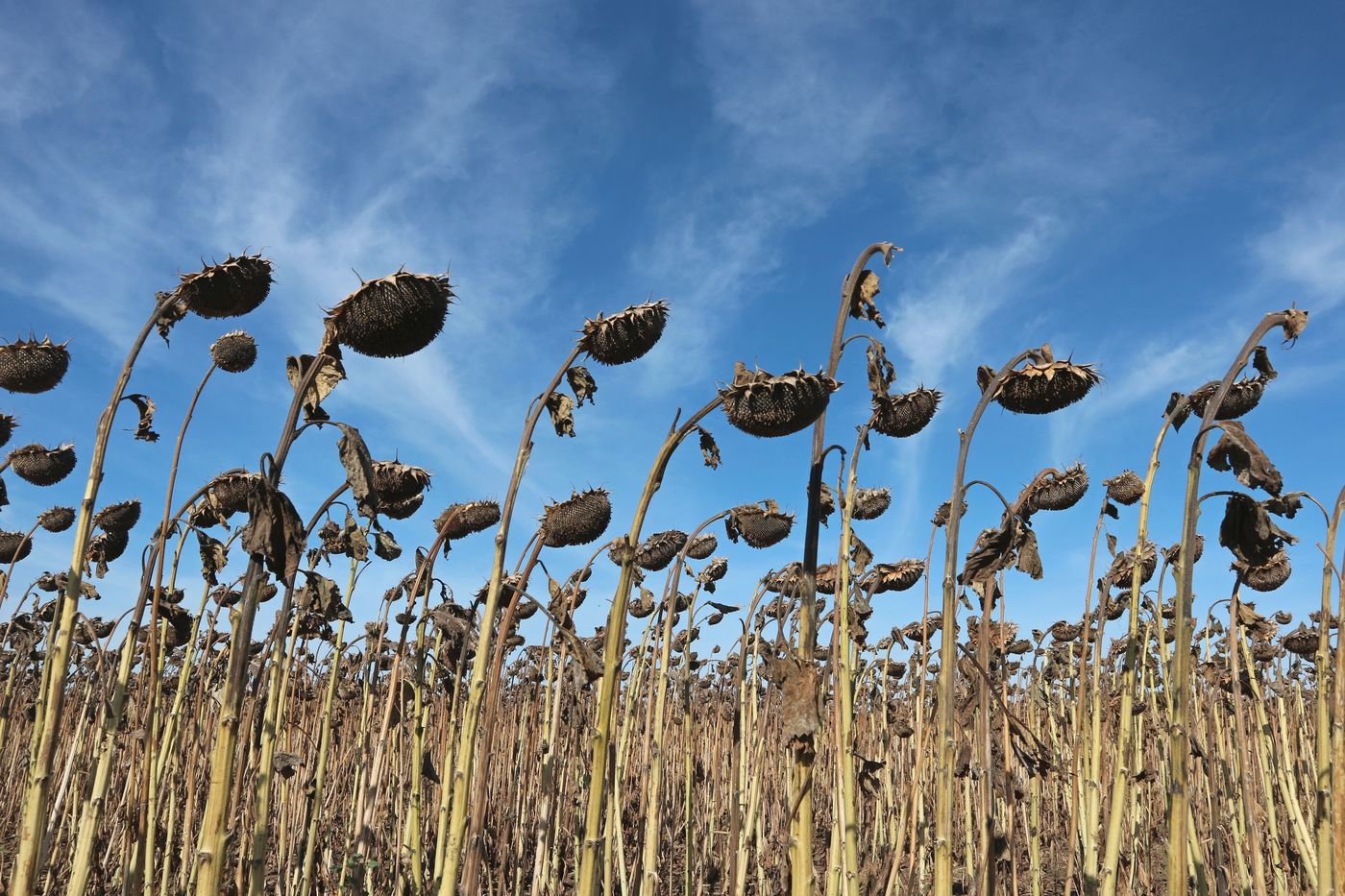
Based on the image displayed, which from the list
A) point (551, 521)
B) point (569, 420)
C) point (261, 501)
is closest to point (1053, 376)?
point (569, 420)

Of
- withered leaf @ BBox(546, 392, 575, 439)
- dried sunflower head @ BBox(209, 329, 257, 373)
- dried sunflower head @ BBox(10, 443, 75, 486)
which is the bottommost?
withered leaf @ BBox(546, 392, 575, 439)

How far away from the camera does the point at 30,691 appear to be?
13.5 metres

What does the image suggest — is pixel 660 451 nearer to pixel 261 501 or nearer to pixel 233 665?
pixel 261 501

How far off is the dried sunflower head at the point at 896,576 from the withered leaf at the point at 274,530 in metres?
4.97

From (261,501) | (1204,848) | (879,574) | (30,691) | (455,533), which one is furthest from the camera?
(30,691)

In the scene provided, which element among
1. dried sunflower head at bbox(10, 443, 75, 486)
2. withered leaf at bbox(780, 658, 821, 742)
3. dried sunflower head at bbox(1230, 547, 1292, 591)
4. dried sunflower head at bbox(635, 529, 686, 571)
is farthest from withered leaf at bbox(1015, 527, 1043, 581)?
dried sunflower head at bbox(10, 443, 75, 486)

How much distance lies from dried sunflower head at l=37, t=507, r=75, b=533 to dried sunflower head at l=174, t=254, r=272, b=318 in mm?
3862

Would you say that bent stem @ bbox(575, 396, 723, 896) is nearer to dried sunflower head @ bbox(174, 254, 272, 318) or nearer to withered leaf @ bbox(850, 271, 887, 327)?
withered leaf @ bbox(850, 271, 887, 327)

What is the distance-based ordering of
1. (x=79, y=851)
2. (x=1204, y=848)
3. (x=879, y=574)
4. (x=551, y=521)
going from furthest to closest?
1. (x=1204, y=848)
2. (x=879, y=574)
3. (x=551, y=521)
4. (x=79, y=851)

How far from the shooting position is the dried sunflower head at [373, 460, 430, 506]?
4480 mm

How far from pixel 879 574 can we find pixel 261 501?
5241mm

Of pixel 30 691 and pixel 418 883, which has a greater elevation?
pixel 30 691

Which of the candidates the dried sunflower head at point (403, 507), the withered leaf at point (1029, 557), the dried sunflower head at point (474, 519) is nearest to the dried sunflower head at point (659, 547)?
the dried sunflower head at point (474, 519)

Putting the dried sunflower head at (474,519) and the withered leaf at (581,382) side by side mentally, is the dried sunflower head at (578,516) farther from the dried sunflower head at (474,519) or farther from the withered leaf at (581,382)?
the withered leaf at (581,382)
